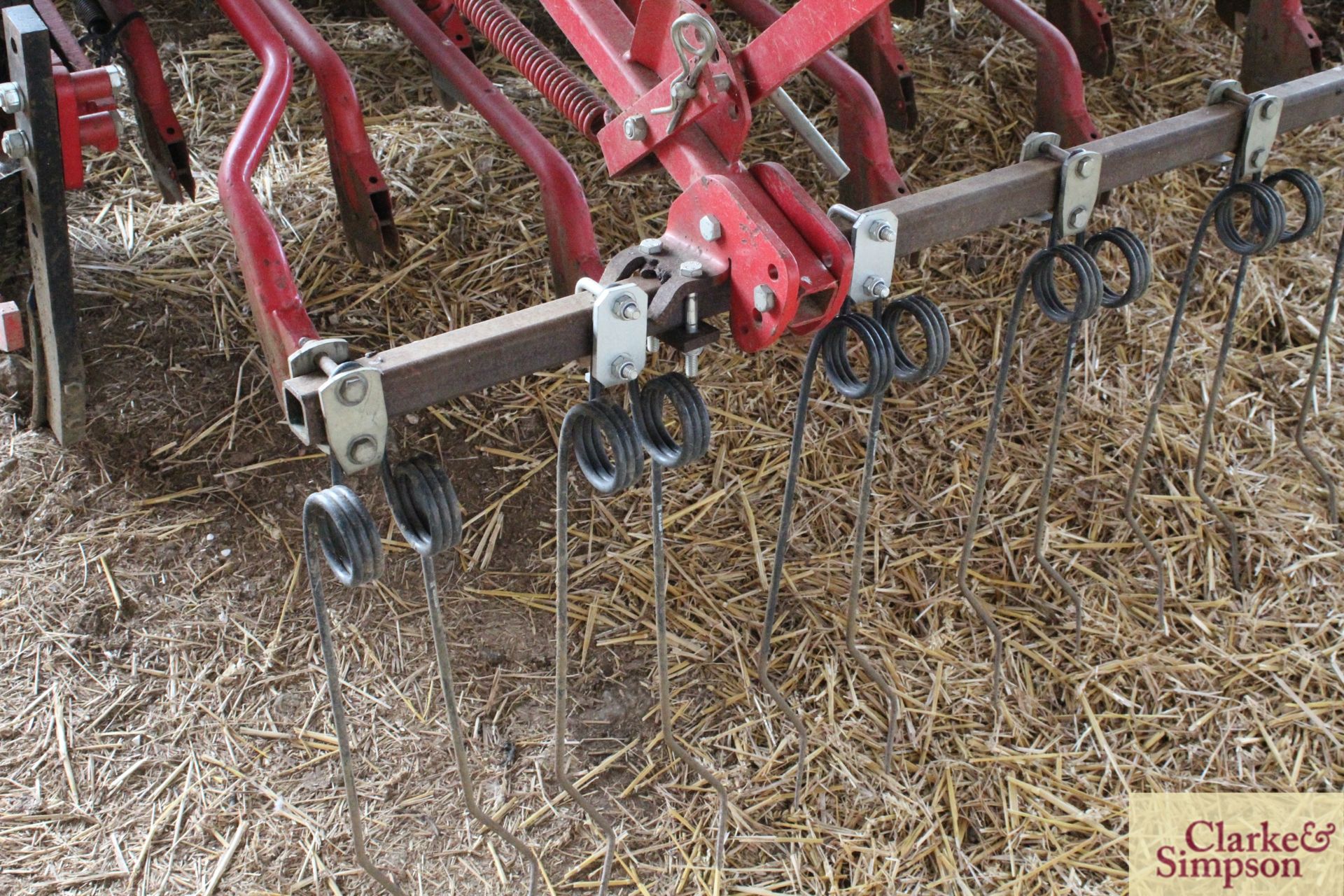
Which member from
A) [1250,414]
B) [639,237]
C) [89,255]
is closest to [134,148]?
[89,255]

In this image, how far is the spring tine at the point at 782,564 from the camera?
1.66 m

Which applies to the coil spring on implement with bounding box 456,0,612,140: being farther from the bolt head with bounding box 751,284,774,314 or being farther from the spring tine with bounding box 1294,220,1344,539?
the spring tine with bounding box 1294,220,1344,539

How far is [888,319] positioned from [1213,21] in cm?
204

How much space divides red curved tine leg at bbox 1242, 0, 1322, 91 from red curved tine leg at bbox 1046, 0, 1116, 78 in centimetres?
25

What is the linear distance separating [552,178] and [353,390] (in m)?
0.71

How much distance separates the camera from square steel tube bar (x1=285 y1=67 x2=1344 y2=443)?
4.36 feet

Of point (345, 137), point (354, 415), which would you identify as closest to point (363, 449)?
point (354, 415)

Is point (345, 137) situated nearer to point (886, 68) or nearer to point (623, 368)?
point (623, 368)

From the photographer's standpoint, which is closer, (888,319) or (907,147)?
(888,319)

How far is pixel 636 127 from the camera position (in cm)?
159

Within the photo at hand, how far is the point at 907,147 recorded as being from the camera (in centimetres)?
272

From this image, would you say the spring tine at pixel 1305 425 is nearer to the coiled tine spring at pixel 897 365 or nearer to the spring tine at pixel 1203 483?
the spring tine at pixel 1203 483

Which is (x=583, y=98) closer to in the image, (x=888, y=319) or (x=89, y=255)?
(x=888, y=319)

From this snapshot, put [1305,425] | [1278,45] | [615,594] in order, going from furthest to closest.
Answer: [1305,425]
[1278,45]
[615,594]
